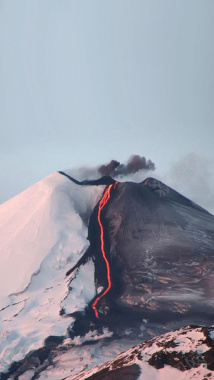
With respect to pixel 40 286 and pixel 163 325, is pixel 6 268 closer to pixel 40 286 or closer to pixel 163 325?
pixel 40 286

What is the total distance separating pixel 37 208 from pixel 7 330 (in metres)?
10.8

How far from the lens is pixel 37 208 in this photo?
36.7 meters

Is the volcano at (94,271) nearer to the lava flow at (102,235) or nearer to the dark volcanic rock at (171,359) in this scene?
the lava flow at (102,235)

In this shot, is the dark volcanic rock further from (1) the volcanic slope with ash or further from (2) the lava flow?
(2) the lava flow

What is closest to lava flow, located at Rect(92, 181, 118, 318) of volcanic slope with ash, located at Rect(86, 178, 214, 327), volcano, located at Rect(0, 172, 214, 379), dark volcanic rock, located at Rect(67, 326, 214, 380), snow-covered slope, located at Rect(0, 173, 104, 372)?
volcano, located at Rect(0, 172, 214, 379)

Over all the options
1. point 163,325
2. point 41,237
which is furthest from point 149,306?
point 41,237

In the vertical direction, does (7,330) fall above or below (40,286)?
below

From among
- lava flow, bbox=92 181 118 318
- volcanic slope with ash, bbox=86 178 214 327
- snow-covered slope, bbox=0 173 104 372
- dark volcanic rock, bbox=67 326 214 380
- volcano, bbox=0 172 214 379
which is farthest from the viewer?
lava flow, bbox=92 181 118 318

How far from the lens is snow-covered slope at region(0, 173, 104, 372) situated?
2758 centimetres

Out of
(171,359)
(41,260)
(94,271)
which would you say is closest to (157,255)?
(94,271)

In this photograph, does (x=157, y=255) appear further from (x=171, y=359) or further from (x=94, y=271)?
(x=171, y=359)

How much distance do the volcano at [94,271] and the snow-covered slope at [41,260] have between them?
2.5 inches

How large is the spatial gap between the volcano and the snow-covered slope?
63 millimetres

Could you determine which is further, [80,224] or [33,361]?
[80,224]
